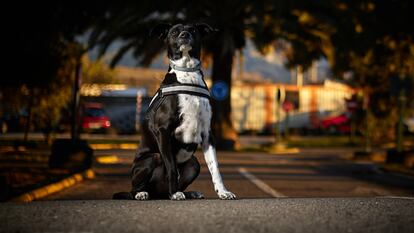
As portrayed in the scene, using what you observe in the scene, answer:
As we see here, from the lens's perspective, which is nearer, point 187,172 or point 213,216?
point 213,216

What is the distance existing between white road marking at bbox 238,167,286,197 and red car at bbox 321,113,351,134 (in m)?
43.9

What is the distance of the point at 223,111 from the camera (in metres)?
35.5

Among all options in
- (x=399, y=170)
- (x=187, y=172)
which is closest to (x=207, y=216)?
(x=187, y=172)

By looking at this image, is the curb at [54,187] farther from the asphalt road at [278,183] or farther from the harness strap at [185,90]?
the harness strap at [185,90]

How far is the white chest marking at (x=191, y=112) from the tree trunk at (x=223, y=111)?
28.3 m

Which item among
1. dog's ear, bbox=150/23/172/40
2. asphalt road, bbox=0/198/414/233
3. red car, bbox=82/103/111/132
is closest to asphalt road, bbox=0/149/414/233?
asphalt road, bbox=0/198/414/233

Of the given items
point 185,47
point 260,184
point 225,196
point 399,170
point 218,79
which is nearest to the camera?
point 185,47

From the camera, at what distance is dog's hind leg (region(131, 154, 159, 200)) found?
5832 millimetres

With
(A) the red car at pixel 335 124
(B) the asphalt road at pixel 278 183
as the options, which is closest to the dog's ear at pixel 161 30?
(B) the asphalt road at pixel 278 183

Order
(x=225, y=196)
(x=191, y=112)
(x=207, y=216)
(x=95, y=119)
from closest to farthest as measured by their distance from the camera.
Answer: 1. (x=207, y=216)
2. (x=191, y=112)
3. (x=225, y=196)
4. (x=95, y=119)

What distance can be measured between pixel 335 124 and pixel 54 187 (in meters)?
52.5

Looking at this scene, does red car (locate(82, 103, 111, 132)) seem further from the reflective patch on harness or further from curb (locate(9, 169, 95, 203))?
the reflective patch on harness

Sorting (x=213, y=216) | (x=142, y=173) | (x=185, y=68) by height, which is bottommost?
(x=213, y=216)

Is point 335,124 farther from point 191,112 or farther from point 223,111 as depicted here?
point 191,112
